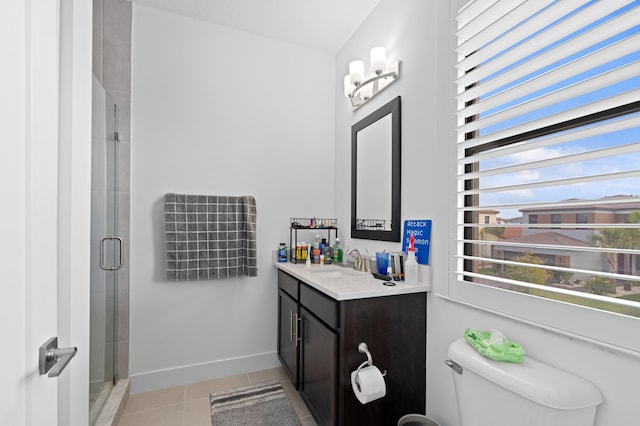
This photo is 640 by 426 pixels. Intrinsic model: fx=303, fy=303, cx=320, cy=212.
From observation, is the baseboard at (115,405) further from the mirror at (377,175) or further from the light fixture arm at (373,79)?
the light fixture arm at (373,79)

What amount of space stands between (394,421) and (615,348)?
3.40ft

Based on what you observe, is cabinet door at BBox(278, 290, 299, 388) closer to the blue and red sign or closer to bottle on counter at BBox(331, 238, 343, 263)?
bottle on counter at BBox(331, 238, 343, 263)

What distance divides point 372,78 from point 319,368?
178cm

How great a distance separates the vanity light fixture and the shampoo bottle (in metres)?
1.05

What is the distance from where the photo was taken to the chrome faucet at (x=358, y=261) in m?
2.07

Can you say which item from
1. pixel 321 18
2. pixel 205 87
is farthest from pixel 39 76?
pixel 321 18

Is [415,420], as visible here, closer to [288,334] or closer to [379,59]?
[288,334]

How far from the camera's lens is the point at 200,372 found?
7.38 feet

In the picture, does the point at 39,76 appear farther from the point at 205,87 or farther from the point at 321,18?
the point at 321,18

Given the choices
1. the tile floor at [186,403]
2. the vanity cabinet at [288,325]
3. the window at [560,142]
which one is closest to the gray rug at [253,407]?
the tile floor at [186,403]

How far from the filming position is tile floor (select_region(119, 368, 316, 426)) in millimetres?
1818

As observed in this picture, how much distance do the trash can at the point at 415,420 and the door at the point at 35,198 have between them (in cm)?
132

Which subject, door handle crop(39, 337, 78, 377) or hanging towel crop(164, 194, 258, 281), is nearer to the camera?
door handle crop(39, 337, 78, 377)

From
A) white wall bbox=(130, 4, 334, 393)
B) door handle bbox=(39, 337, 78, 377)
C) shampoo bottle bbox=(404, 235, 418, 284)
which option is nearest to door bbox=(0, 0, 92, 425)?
door handle bbox=(39, 337, 78, 377)
